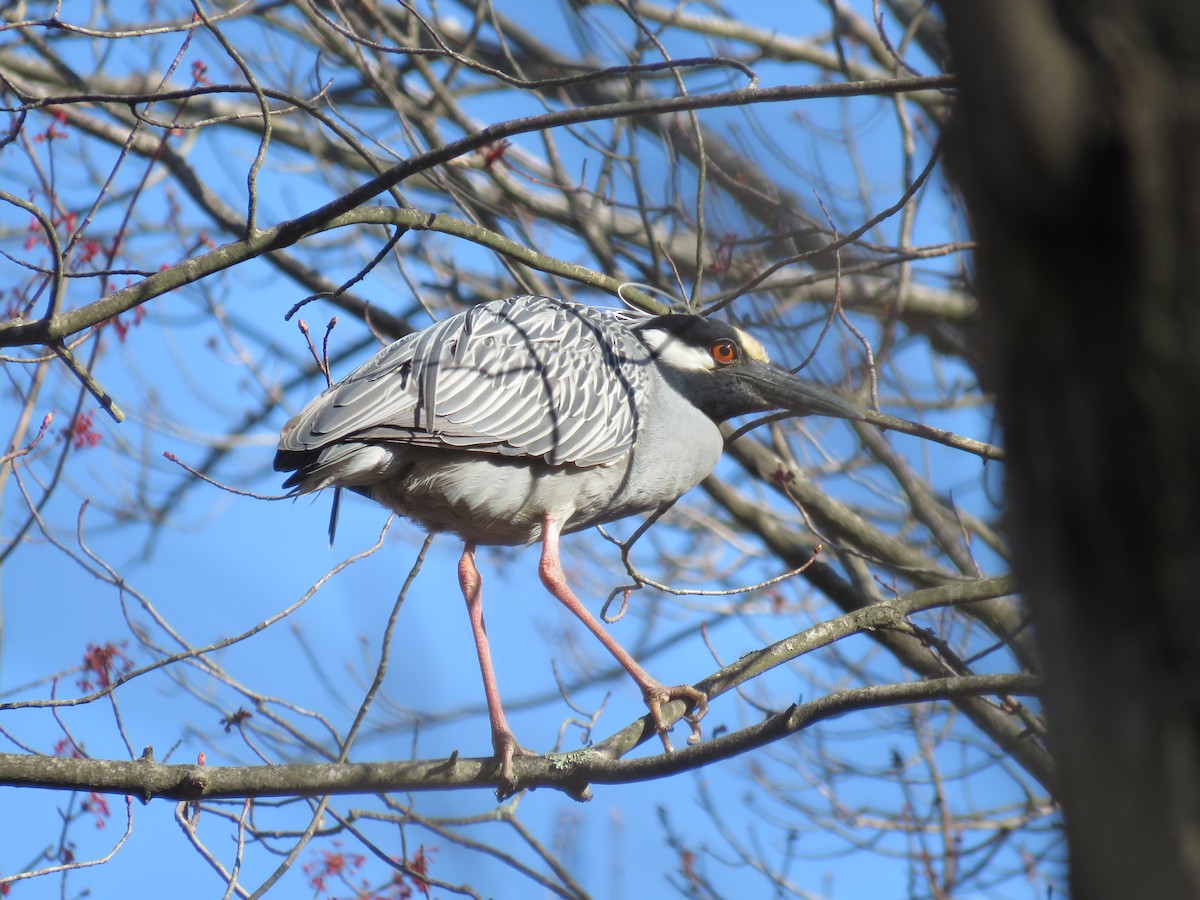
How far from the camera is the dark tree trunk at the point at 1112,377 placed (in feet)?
3.06

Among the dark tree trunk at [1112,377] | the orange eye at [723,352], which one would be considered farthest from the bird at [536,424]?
the dark tree trunk at [1112,377]

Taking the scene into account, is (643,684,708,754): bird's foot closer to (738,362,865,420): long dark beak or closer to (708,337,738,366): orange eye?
(738,362,865,420): long dark beak

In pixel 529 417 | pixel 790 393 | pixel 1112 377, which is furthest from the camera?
pixel 790 393

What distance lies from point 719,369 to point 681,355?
0.64ft

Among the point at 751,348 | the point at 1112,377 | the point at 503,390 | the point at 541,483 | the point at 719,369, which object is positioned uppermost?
the point at 751,348

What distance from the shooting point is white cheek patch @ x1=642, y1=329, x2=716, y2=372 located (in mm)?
5297

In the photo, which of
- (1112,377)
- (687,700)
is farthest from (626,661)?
(1112,377)

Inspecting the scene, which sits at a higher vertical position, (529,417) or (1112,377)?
(529,417)

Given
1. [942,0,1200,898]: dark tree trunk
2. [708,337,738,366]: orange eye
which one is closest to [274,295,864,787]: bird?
[708,337,738,366]: orange eye

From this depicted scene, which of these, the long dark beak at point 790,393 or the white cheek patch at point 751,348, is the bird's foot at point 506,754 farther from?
the white cheek patch at point 751,348

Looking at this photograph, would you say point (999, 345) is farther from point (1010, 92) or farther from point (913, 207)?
point (913, 207)

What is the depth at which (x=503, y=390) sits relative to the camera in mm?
4445

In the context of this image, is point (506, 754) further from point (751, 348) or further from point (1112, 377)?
point (1112, 377)

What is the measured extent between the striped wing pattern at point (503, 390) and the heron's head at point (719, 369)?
19 cm
